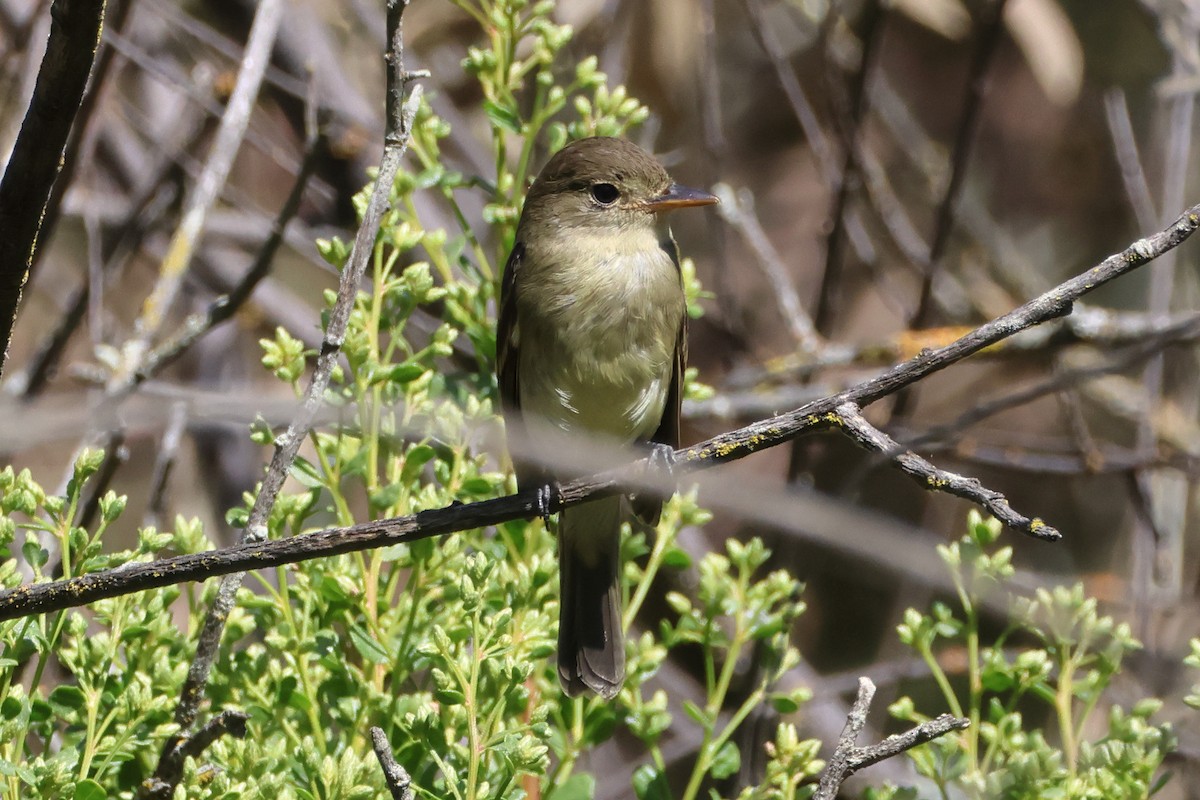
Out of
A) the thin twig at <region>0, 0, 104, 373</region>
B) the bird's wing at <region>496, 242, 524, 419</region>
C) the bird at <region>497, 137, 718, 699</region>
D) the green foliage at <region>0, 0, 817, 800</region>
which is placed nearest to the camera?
the thin twig at <region>0, 0, 104, 373</region>

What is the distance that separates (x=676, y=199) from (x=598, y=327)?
39cm

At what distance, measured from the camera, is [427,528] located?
1.90m

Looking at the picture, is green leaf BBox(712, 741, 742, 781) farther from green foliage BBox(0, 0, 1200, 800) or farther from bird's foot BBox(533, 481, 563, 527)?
bird's foot BBox(533, 481, 563, 527)

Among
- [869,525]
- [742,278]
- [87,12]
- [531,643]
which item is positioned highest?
[742,278]

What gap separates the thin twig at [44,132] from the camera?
160 centimetres

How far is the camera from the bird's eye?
11.7 ft

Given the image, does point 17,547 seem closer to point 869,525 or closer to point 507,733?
point 507,733

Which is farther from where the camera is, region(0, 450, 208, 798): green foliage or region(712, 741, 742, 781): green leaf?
region(712, 741, 742, 781): green leaf

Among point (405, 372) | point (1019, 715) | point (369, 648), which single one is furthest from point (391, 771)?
point (1019, 715)

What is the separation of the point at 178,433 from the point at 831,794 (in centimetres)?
172

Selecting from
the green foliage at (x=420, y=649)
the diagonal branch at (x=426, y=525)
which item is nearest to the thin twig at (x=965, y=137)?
the green foliage at (x=420, y=649)

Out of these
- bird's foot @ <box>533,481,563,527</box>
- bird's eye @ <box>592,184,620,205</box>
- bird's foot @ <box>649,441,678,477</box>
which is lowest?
bird's foot @ <box>533,481,563,527</box>

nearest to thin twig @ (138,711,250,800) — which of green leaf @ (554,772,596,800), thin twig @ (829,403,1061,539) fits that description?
green leaf @ (554,772,596,800)

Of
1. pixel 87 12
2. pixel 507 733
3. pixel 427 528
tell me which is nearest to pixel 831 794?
pixel 507 733
